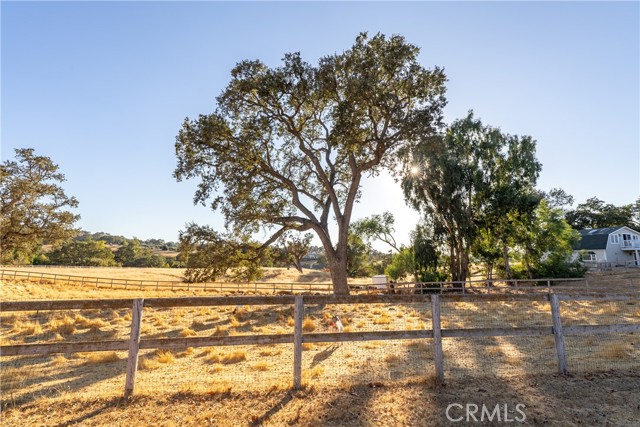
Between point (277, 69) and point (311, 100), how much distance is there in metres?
2.55

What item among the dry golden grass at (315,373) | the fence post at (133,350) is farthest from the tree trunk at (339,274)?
the fence post at (133,350)

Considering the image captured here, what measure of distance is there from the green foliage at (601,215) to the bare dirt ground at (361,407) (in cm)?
8299

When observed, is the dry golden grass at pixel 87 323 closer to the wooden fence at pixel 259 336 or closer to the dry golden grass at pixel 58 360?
the dry golden grass at pixel 58 360

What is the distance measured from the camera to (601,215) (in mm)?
73625

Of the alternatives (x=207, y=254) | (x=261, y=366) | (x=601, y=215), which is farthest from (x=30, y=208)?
(x=601, y=215)

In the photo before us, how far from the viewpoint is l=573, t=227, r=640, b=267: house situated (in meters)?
52.5

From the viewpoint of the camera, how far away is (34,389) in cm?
587

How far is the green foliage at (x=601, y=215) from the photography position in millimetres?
72125

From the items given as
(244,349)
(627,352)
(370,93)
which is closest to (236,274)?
(244,349)

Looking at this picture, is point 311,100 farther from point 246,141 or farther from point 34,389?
point 34,389

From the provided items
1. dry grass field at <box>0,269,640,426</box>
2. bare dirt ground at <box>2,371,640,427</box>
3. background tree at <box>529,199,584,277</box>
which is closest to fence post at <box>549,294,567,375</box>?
dry grass field at <box>0,269,640,426</box>

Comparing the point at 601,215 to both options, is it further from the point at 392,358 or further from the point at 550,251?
the point at 392,358

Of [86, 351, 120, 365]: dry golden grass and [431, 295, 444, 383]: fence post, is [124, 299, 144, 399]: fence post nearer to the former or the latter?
[86, 351, 120, 365]: dry golden grass

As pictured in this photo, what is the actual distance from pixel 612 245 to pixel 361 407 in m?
67.4
